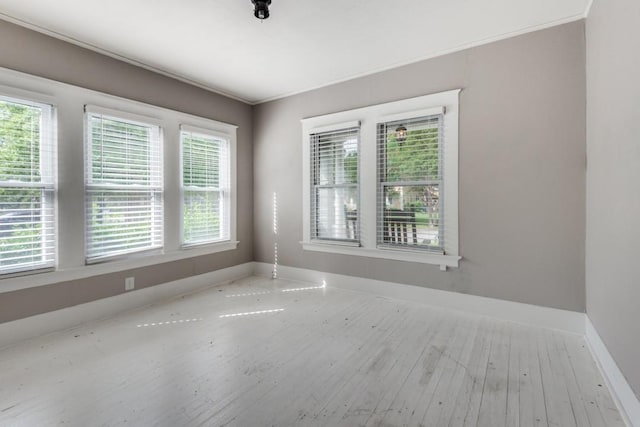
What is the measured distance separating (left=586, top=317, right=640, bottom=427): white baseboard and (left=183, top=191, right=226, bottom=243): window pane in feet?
14.0

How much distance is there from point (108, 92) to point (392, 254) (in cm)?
366

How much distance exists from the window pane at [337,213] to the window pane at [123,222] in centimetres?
208

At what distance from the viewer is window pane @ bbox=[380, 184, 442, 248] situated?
3.50m

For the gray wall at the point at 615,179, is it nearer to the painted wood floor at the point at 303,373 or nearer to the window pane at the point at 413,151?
the painted wood floor at the point at 303,373

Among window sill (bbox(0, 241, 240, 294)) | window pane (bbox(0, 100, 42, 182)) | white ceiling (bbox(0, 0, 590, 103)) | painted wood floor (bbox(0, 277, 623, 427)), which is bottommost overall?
painted wood floor (bbox(0, 277, 623, 427))

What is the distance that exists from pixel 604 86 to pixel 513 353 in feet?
6.96

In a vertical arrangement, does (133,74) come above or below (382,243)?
above

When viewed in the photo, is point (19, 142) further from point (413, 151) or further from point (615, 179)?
point (615, 179)

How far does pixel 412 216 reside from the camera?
3658 millimetres

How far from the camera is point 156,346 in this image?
2.62 m

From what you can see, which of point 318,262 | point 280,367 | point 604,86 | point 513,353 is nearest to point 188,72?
point 318,262

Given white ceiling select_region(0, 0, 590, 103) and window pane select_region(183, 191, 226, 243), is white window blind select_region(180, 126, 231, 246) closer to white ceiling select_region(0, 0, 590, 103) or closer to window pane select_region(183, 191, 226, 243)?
window pane select_region(183, 191, 226, 243)

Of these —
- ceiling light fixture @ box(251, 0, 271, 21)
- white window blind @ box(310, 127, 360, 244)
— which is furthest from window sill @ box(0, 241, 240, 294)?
ceiling light fixture @ box(251, 0, 271, 21)

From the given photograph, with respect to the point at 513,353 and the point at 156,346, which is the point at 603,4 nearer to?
the point at 513,353
